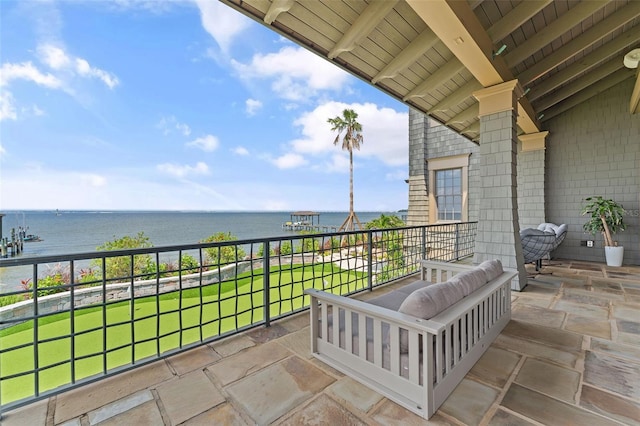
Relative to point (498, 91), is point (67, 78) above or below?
above

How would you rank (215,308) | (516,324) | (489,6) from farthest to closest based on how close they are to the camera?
(215,308)
(489,6)
(516,324)

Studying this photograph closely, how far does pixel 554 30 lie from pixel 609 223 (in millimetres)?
4015

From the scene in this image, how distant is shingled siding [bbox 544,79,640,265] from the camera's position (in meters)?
5.36

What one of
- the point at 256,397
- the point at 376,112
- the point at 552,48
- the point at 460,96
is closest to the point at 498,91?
the point at 460,96

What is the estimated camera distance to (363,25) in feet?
8.50

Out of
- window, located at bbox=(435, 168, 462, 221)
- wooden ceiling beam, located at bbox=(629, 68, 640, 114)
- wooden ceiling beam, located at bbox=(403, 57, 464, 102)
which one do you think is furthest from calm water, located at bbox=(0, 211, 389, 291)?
wooden ceiling beam, located at bbox=(629, 68, 640, 114)

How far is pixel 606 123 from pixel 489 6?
15.5 ft

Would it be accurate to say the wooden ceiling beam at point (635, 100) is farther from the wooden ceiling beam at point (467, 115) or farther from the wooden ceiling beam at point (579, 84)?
the wooden ceiling beam at point (467, 115)

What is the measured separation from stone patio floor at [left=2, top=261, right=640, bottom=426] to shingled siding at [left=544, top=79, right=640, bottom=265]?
416 cm

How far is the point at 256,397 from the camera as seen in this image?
5.42ft

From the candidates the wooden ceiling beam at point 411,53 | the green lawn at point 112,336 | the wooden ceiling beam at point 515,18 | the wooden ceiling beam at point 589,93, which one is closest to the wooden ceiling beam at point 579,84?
the wooden ceiling beam at point 589,93

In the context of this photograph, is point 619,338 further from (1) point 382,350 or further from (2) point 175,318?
(2) point 175,318

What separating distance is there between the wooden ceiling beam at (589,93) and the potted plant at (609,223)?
189cm

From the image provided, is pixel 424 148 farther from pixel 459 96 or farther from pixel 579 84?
pixel 459 96
